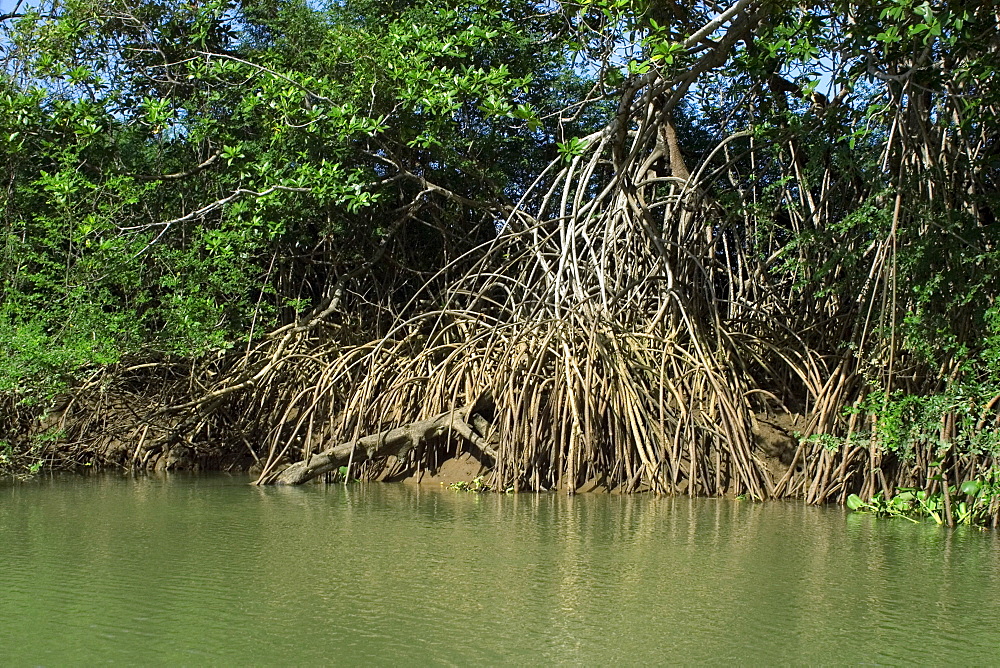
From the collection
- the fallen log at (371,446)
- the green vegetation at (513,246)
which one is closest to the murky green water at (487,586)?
the green vegetation at (513,246)

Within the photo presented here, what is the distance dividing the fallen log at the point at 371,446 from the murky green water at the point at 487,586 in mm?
1228

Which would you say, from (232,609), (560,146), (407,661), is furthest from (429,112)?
(407,661)

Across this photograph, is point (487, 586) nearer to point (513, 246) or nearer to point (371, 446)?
point (371, 446)

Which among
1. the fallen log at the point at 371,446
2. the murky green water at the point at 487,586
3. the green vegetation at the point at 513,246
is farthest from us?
the fallen log at the point at 371,446

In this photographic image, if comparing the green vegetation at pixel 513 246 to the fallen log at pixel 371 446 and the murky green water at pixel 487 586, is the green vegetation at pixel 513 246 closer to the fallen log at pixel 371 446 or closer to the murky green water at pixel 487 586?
the fallen log at pixel 371 446

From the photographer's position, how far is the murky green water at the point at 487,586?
2785 mm

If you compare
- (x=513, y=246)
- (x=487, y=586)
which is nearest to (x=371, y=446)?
(x=513, y=246)

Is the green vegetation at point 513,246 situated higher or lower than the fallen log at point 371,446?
higher

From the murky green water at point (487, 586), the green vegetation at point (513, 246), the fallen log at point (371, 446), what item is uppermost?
the green vegetation at point (513, 246)

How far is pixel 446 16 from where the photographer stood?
7.84 metres

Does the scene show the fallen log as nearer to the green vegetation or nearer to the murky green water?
the green vegetation

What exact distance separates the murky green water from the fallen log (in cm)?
123

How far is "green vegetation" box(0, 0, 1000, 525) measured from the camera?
559 centimetres

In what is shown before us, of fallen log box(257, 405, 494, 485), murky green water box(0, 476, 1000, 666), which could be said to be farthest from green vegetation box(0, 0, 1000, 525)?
murky green water box(0, 476, 1000, 666)
